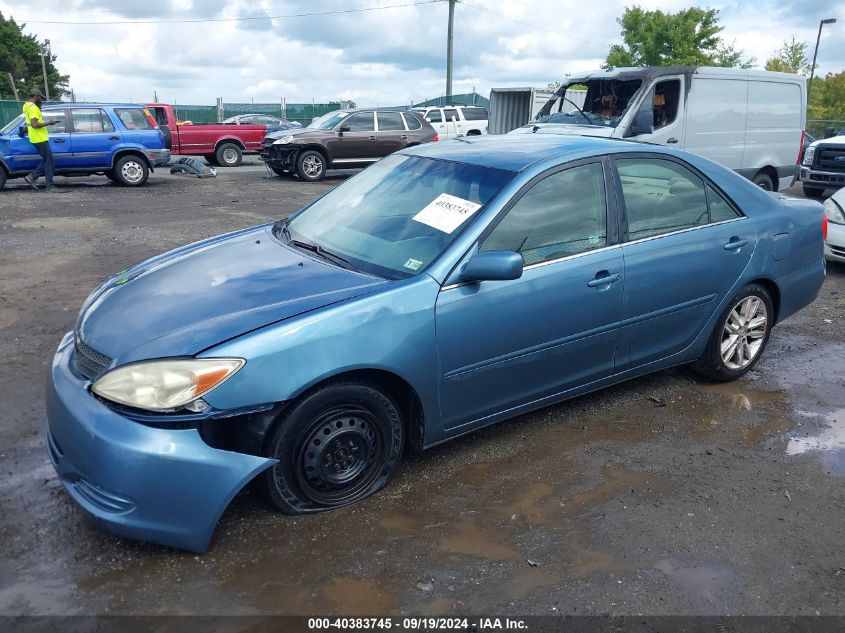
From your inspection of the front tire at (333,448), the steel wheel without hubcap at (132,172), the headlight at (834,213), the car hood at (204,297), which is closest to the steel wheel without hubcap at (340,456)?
the front tire at (333,448)

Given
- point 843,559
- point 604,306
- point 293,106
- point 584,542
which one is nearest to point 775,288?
point 604,306

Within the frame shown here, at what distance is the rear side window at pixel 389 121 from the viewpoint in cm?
1794

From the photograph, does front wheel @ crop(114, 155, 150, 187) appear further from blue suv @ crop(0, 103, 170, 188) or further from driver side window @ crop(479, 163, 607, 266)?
driver side window @ crop(479, 163, 607, 266)

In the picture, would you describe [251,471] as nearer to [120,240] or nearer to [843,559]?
[843,559]

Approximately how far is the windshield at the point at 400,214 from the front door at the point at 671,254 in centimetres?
91

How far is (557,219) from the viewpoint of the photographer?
375cm

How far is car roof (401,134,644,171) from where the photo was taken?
385 cm

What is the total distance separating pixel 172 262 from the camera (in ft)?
12.5

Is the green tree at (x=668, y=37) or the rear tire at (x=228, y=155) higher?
the green tree at (x=668, y=37)

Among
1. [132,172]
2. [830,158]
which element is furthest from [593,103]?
[132,172]

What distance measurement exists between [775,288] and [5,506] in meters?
4.60

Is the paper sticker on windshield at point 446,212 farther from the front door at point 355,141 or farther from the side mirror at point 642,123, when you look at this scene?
the front door at point 355,141

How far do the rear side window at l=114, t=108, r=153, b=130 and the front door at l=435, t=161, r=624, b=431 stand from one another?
13.7 metres

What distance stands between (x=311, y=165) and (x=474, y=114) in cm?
851
